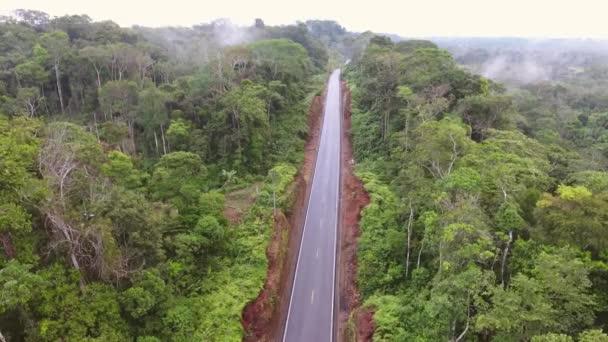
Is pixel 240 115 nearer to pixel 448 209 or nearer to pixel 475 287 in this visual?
pixel 448 209

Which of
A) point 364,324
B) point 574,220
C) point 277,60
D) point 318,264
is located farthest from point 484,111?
point 277,60

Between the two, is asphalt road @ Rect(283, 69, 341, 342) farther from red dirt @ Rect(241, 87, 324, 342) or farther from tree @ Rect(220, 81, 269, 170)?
tree @ Rect(220, 81, 269, 170)

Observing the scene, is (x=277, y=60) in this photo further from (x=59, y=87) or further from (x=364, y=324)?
(x=364, y=324)

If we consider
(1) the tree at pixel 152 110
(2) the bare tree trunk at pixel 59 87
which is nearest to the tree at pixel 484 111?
(1) the tree at pixel 152 110

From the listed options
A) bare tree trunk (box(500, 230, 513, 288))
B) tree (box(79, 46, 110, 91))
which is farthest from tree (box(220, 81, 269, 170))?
bare tree trunk (box(500, 230, 513, 288))

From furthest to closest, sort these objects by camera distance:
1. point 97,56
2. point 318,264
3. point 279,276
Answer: point 97,56 < point 318,264 < point 279,276
